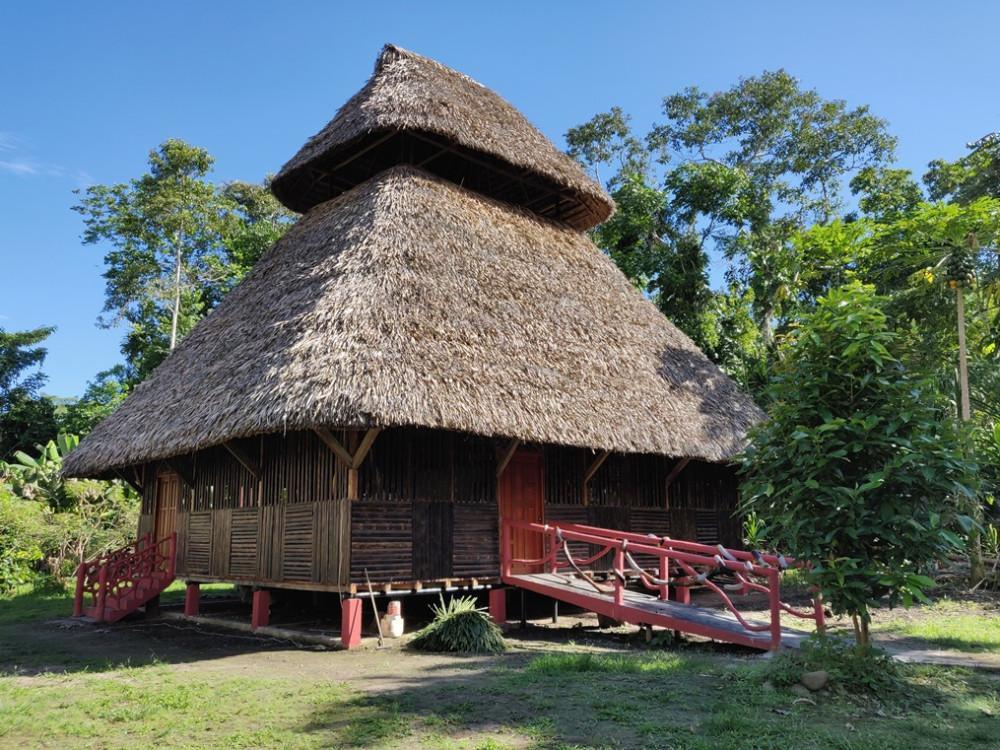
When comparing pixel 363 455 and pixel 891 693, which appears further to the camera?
pixel 363 455

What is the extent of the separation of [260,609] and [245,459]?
2108 millimetres

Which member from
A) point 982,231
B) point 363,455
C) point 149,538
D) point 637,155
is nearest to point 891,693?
point 363,455

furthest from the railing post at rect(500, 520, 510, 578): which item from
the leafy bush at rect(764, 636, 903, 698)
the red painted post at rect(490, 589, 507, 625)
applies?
the leafy bush at rect(764, 636, 903, 698)

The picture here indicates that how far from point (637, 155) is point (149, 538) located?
909 inches

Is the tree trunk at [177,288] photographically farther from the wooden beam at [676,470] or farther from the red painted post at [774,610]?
the red painted post at [774,610]

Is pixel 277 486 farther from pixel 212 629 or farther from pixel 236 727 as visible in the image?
pixel 236 727

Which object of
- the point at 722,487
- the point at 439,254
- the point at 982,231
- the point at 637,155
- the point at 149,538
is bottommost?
the point at 149,538

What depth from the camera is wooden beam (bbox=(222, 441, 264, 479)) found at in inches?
413

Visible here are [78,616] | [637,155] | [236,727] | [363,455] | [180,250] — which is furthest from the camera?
[637,155]

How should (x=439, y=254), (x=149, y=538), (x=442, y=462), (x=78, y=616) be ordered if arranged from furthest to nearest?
1. (x=149, y=538)
2. (x=78, y=616)
3. (x=439, y=254)
4. (x=442, y=462)

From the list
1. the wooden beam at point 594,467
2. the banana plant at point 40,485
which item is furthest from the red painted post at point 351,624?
the banana plant at point 40,485

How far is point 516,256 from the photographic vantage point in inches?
499

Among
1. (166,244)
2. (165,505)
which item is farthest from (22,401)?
(165,505)

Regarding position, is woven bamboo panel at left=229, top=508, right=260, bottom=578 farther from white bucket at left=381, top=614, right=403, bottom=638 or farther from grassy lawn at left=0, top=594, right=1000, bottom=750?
grassy lawn at left=0, top=594, right=1000, bottom=750
